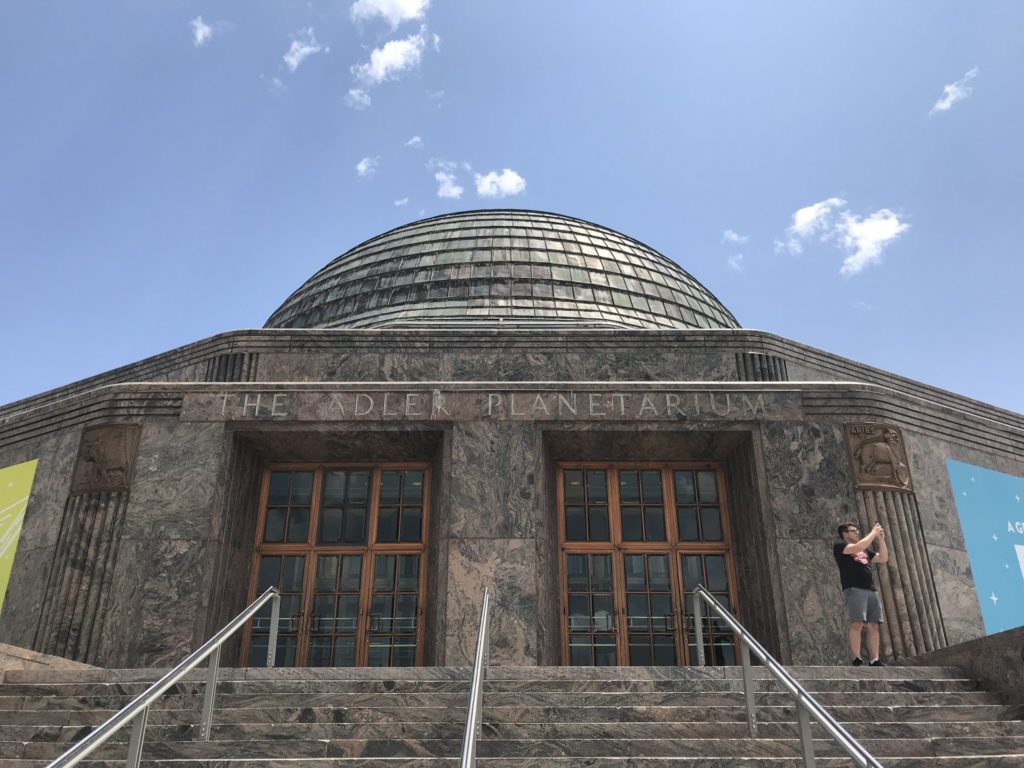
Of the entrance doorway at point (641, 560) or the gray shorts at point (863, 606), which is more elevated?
the entrance doorway at point (641, 560)

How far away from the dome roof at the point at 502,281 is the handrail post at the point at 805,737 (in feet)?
31.2

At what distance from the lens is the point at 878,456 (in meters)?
7.64

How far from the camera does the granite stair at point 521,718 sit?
4.09 metres

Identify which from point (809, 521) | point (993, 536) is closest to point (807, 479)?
point (809, 521)

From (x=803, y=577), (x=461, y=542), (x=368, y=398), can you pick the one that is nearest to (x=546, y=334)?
(x=368, y=398)

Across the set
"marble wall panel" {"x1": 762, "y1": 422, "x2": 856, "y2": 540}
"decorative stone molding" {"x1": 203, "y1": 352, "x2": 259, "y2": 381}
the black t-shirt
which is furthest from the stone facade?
"decorative stone molding" {"x1": 203, "y1": 352, "x2": 259, "y2": 381}

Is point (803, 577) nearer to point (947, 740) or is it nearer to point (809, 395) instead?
point (809, 395)

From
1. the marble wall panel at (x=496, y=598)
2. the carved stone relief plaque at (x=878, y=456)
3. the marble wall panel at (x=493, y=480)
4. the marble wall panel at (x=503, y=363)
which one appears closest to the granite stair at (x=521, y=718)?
the marble wall panel at (x=496, y=598)

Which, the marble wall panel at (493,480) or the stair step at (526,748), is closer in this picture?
the stair step at (526,748)

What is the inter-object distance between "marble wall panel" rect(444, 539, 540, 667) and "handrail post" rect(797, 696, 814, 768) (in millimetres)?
3551

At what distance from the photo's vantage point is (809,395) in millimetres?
7871

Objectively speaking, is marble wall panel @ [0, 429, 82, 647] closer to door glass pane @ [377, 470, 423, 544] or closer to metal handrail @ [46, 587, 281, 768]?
door glass pane @ [377, 470, 423, 544]

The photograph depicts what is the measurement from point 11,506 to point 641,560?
5.78 m

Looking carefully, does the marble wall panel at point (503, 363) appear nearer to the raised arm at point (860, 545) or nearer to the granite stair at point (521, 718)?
the raised arm at point (860, 545)
